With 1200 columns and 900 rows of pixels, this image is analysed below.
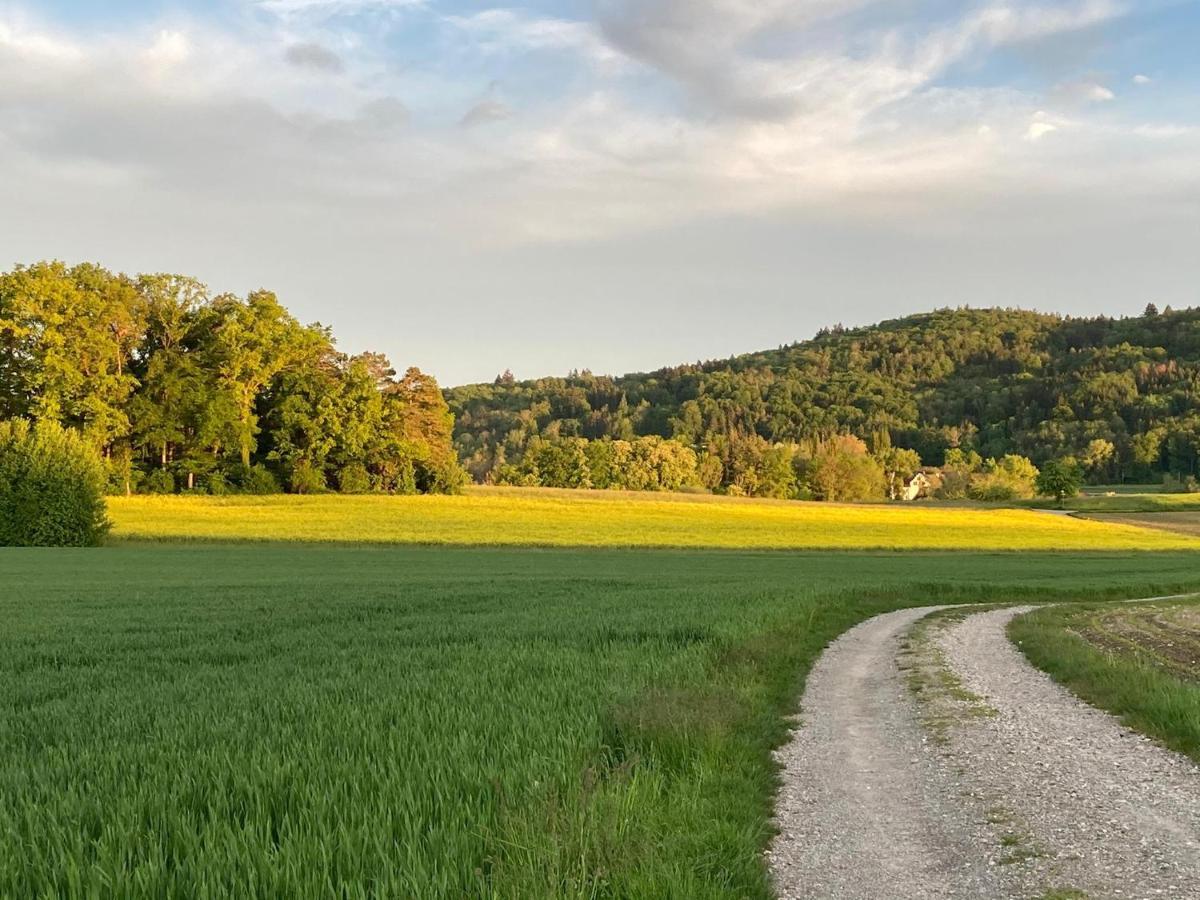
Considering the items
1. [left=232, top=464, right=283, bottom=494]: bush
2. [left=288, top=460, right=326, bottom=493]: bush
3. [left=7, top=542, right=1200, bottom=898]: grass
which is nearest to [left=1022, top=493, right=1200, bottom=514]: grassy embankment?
[left=288, top=460, right=326, bottom=493]: bush

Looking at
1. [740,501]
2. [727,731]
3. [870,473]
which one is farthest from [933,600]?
[870,473]

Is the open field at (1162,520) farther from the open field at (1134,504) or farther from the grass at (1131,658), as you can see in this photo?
the grass at (1131,658)

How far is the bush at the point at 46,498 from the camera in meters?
53.0

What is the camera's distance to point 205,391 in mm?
75438

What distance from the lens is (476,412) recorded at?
188 meters

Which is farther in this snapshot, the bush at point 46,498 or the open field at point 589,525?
the open field at point 589,525

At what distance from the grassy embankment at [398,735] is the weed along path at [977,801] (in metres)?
0.52

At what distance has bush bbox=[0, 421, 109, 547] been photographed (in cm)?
5297

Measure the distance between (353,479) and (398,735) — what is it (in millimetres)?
77494

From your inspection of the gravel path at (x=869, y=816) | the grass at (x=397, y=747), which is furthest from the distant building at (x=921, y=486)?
the gravel path at (x=869, y=816)

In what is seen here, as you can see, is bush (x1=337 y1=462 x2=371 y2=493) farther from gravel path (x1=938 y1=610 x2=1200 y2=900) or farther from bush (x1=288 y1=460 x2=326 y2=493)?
gravel path (x1=938 y1=610 x2=1200 y2=900)

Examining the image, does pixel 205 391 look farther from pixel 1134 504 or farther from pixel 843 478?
pixel 1134 504

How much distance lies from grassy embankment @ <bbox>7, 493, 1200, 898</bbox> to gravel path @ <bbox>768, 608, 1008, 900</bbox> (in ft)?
1.03

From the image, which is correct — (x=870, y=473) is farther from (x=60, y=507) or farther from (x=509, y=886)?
(x=509, y=886)
